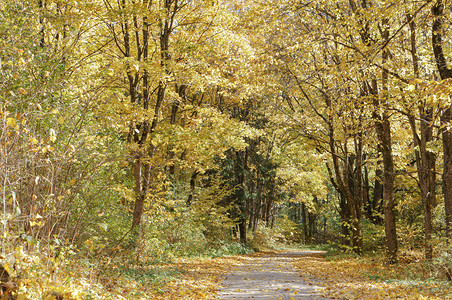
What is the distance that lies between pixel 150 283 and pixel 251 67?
9.04m

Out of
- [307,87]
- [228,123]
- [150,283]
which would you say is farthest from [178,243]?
[307,87]

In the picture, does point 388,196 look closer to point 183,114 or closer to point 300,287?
point 300,287

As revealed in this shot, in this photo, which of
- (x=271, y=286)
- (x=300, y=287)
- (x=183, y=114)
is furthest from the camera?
(x=183, y=114)

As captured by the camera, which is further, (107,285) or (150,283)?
(150,283)

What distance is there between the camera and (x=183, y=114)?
50.9 ft

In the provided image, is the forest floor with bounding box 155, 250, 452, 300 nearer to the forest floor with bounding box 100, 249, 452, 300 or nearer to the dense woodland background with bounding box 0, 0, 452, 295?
the forest floor with bounding box 100, 249, 452, 300

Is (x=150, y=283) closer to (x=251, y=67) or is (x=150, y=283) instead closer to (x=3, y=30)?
(x=3, y=30)

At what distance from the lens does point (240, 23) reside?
11914 mm

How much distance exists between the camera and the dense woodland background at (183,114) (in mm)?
5609

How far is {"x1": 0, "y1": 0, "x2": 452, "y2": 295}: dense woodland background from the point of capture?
5.61 m

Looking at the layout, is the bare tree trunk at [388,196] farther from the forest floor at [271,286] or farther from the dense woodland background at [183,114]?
the forest floor at [271,286]

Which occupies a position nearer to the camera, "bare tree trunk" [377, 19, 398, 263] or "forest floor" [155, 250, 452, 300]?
"forest floor" [155, 250, 452, 300]

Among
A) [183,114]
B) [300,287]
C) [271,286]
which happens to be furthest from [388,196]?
[183,114]

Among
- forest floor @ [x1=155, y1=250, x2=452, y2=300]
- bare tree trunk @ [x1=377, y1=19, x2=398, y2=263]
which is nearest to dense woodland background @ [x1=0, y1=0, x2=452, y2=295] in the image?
bare tree trunk @ [x1=377, y1=19, x2=398, y2=263]
